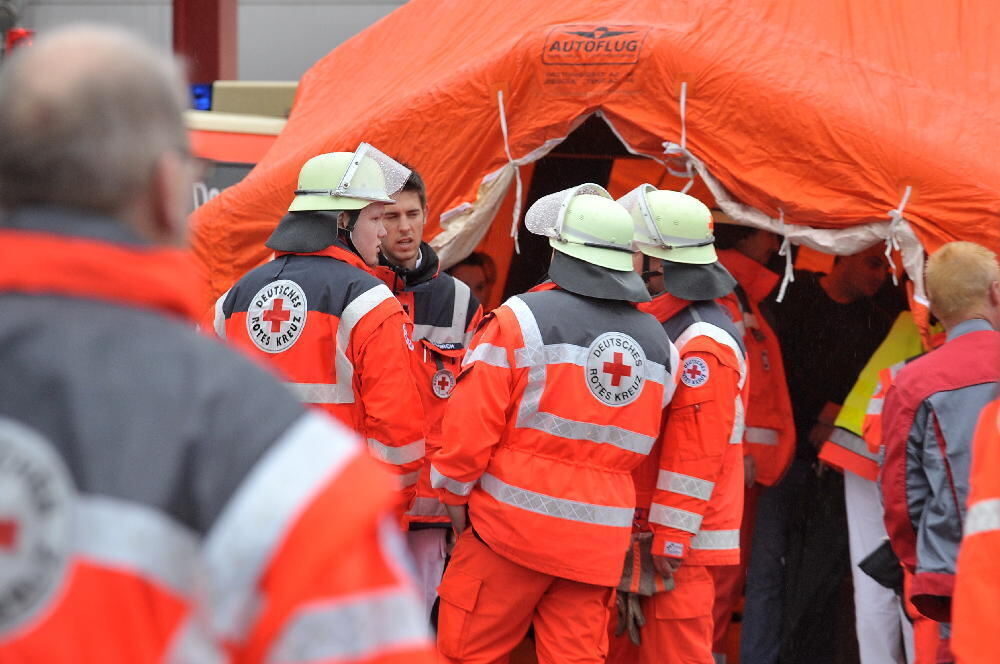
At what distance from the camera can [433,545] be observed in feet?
16.4

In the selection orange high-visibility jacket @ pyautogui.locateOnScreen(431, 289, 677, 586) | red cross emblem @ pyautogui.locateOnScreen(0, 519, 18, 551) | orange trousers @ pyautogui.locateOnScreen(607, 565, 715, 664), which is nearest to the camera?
red cross emblem @ pyautogui.locateOnScreen(0, 519, 18, 551)

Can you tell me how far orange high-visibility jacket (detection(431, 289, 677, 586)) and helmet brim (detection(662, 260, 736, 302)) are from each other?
0.62 metres

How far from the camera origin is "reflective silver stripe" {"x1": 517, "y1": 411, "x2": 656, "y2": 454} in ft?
12.8

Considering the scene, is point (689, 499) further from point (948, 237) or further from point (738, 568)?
point (738, 568)

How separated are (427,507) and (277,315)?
3.83ft

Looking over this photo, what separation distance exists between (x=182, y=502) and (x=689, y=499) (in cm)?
328

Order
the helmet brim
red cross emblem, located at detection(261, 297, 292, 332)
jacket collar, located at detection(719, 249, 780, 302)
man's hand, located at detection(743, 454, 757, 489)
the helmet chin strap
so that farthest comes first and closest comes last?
jacket collar, located at detection(719, 249, 780, 302) < man's hand, located at detection(743, 454, 757, 489) < the helmet chin strap < the helmet brim < red cross emblem, located at detection(261, 297, 292, 332)

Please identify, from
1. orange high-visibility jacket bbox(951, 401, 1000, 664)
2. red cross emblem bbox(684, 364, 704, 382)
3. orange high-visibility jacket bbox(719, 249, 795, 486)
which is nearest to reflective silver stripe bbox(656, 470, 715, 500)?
red cross emblem bbox(684, 364, 704, 382)

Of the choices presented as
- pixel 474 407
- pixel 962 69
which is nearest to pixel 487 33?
pixel 962 69

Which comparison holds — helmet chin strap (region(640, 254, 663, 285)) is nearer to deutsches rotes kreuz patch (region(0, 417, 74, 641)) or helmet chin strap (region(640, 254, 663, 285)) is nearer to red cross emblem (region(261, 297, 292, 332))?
red cross emblem (region(261, 297, 292, 332))

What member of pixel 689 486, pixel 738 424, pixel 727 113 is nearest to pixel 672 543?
pixel 689 486

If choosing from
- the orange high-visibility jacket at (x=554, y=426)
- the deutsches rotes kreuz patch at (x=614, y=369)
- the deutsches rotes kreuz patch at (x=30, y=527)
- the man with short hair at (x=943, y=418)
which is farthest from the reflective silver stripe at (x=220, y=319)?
the deutsches rotes kreuz patch at (x=30, y=527)

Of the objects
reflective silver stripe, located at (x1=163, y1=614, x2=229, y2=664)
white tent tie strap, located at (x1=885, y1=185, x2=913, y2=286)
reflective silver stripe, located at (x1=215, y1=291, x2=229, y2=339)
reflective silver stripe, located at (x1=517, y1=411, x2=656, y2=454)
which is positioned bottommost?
reflective silver stripe, located at (x1=517, y1=411, x2=656, y2=454)

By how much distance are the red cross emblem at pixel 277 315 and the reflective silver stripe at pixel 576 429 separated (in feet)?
2.87
